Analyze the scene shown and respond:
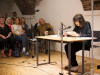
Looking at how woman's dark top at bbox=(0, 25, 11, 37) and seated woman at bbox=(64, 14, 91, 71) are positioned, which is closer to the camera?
seated woman at bbox=(64, 14, 91, 71)

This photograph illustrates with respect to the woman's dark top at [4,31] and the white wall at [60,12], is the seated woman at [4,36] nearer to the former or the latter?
the woman's dark top at [4,31]

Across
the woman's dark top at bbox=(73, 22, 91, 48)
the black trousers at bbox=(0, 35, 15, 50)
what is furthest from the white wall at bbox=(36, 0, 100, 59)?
the black trousers at bbox=(0, 35, 15, 50)

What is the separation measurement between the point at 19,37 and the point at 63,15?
1.57 metres

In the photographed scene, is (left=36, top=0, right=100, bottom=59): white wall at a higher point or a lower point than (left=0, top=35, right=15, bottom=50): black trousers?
higher

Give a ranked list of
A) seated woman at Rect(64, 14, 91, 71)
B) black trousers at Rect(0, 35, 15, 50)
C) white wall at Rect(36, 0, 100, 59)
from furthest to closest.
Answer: black trousers at Rect(0, 35, 15, 50) < white wall at Rect(36, 0, 100, 59) < seated woman at Rect(64, 14, 91, 71)

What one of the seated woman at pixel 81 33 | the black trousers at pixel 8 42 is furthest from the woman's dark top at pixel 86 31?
the black trousers at pixel 8 42

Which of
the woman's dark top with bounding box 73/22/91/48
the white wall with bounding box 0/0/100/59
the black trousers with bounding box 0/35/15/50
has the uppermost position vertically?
the white wall with bounding box 0/0/100/59

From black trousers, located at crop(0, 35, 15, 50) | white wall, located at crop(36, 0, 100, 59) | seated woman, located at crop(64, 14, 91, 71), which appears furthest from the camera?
black trousers, located at crop(0, 35, 15, 50)

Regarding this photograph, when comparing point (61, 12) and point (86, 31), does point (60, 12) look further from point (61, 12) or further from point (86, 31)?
point (86, 31)

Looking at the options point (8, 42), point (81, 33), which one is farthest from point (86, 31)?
point (8, 42)

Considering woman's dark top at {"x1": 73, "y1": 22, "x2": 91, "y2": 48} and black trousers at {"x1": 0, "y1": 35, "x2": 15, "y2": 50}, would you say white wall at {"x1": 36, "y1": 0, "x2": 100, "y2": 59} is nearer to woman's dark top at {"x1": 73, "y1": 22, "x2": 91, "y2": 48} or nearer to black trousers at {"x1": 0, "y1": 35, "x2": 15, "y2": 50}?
woman's dark top at {"x1": 73, "y1": 22, "x2": 91, "y2": 48}

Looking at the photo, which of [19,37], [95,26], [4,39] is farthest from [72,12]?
[4,39]

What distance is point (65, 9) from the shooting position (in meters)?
4.09

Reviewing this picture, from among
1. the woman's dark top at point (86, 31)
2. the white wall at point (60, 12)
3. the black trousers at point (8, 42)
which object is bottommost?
the black trousers at point (8, 42)
